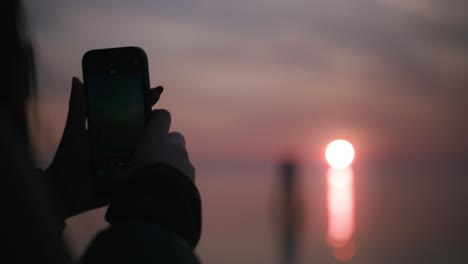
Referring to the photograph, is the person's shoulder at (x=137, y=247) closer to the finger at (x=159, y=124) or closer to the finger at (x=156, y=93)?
the finger at (x=159, y=124)

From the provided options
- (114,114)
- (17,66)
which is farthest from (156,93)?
(17,66)

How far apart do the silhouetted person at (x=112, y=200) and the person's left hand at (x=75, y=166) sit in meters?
0.31

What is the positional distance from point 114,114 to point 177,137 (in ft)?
1.30

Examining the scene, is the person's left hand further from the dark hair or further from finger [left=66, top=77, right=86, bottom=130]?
A: the dark hair

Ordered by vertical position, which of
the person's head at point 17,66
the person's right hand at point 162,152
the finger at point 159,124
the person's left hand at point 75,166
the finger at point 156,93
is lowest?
the person's left hand at point 75,166

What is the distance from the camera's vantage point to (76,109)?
1530 mm

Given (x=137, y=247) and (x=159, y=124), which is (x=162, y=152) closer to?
(x=159, y=124)

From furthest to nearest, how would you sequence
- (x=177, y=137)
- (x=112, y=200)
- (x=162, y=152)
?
1. (x=177, y=137)
2. (x=162, y=152)
3. (x=112, y=200)

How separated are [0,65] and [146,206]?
0.45 m

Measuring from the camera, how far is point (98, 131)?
59.2 inches

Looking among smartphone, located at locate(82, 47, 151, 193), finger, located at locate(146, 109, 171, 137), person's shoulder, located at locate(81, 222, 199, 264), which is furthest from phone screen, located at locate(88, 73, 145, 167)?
person's shoulder, located at locate(81, 222, 199, 264)

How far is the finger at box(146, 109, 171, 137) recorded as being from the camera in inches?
44.9

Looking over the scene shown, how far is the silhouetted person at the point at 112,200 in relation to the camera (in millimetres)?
713

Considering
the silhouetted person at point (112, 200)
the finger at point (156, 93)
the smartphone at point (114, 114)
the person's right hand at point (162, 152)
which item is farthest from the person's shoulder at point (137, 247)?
the finger at point (156, 93)
